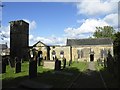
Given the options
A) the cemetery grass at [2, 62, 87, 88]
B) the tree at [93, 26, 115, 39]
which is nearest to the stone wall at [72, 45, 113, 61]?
the tree at [93, 26, 115, 39]

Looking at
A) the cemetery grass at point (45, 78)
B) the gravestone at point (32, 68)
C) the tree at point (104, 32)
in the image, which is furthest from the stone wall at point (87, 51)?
the gravestone at point (32, 68)

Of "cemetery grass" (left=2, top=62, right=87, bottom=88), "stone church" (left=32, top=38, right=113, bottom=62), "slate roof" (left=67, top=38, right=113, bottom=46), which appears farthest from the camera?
"slate roof" (left=67, top=38, right=113, bottom=46)

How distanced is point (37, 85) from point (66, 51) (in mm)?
51914

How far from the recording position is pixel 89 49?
63594mm

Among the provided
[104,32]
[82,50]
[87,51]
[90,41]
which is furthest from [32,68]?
[104,32]

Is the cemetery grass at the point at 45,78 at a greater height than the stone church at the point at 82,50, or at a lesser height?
lesser

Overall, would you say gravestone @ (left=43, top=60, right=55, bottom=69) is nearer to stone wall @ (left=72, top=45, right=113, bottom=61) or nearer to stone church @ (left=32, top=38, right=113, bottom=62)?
stone church @ (left=32, top=38, right=113, bottom=62)

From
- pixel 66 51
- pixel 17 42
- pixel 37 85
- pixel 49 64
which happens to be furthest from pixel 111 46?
pixel 37 85

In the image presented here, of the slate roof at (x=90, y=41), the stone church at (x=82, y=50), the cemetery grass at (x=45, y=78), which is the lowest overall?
the cemetery grass at (x=45, y=78)

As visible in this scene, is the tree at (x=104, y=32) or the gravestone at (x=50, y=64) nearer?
the gravestone at (x=50, y=64)

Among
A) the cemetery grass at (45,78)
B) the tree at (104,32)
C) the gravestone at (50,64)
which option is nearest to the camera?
the cemetery grass at (45,78)

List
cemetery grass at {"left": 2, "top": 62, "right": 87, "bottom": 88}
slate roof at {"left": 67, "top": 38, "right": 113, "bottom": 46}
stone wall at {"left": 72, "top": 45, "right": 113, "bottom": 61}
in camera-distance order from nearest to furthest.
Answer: cemetery grass at {"left": 2, "top": 62, "right": 87, "bottom": 88}, stone wall at {"left": 72, "top": 45, "right": 113, "bottom": 61}, slate roof at {"left": 67, "top": 38, "right": 113, "bottom": 46}

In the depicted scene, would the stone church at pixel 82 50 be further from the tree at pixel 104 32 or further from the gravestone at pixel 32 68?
the gravestone at pixel 32 68

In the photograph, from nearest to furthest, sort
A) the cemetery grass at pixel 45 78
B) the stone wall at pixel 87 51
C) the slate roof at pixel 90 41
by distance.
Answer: the cemetery grass at pixel 45 78, the stone wall at pixel 87 51, the slate roof at pixel 90 41
